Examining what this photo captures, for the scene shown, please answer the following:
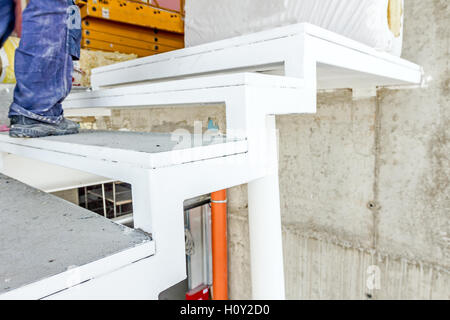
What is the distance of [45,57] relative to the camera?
2.72ft

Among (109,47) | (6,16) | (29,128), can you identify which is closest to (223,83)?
(29,128)

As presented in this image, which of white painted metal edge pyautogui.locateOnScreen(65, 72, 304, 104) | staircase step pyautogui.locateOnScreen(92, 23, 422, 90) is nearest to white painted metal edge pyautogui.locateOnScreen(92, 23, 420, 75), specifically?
staircase step pyautogui.locateOnScreen(92, 23, 422, 90)

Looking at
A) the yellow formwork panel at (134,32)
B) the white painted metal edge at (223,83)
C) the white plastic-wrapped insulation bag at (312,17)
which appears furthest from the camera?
the yellow formwork panel at (134,32)

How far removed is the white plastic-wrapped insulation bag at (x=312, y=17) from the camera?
3.08ft

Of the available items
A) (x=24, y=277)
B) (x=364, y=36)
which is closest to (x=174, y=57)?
(x=364, y=36)

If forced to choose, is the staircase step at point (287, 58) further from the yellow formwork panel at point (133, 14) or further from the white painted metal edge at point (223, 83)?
the yellow formwork panel at point (133, 14)

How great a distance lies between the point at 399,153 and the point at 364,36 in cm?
72

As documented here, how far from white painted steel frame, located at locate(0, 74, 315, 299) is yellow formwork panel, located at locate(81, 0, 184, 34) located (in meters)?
1.55

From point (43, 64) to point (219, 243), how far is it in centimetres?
175

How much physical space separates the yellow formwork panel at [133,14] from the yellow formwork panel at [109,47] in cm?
18

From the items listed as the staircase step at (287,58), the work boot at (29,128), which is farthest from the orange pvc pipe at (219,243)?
the work boot at (29,128)

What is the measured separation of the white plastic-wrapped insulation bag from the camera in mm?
938

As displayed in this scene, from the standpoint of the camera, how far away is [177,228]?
1.77 feet

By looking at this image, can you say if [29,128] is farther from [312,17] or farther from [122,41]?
[122,41]
